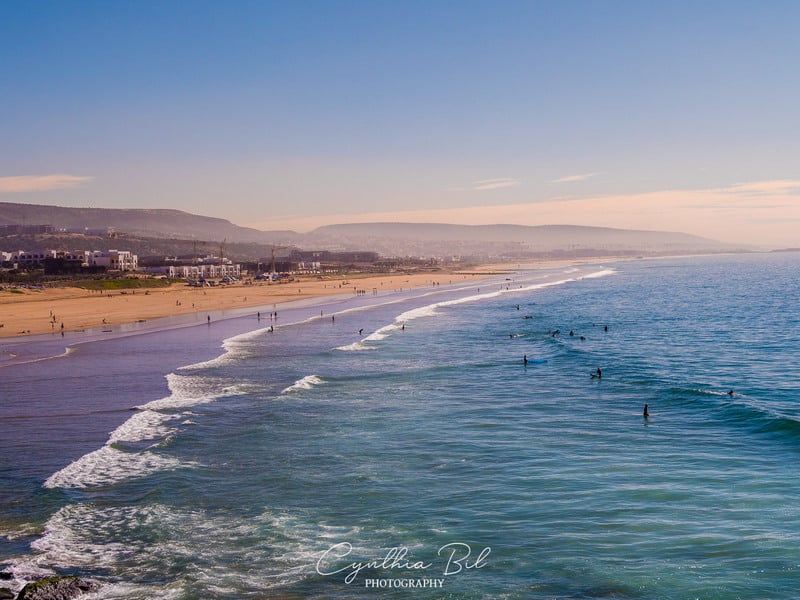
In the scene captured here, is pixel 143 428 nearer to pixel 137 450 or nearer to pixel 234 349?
pixel 137 450

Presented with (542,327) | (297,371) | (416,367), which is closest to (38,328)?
(297,371)

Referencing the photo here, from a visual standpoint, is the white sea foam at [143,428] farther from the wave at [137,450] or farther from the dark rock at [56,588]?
the dark rock at [56,588]

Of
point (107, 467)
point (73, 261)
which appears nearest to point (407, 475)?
point (107, 467)

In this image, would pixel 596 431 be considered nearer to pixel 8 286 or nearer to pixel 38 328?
pixel 38 328

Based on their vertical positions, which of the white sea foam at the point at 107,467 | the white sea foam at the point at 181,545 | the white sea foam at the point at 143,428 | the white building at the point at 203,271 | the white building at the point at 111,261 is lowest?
the white sea foam at the point at 181,545

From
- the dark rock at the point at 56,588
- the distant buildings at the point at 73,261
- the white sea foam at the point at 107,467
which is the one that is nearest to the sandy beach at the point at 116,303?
the distant buildings at the point at 73,261

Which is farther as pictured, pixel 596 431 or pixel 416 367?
pixel 416 367

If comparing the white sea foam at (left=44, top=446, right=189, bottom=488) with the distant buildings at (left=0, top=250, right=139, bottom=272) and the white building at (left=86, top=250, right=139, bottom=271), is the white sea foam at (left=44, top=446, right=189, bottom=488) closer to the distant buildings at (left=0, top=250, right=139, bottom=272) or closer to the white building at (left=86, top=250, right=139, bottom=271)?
the distant buildings at (left=0, top=250, right=139, bottom=272)
